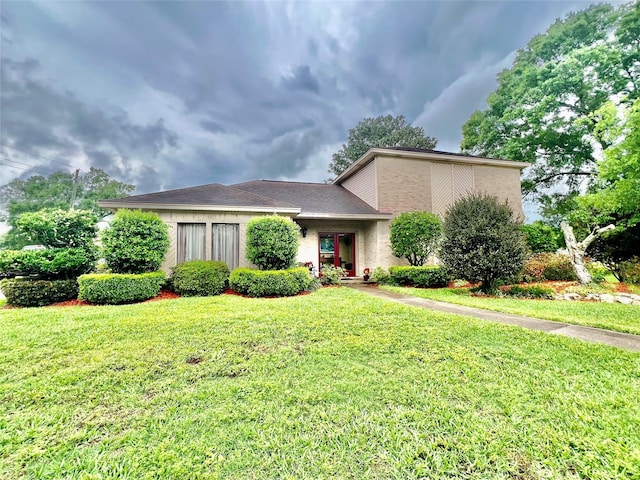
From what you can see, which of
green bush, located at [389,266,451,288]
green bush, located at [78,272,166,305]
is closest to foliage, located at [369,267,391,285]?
green bush, located at [389,266,451,288]

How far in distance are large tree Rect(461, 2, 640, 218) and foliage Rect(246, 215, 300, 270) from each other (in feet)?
53.5

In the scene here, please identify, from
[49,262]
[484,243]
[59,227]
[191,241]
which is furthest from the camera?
[191,241]

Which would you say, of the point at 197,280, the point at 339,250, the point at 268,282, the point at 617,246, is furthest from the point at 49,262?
the point at 617,246

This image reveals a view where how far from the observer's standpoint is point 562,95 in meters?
15.9

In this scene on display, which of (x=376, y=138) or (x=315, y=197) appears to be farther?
(x=376, y=138)

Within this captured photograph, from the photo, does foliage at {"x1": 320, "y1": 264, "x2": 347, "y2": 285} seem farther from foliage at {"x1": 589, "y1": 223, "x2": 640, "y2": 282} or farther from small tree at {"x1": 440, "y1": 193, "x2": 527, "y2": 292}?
foliage at {"x1": 589, "y1": 223, "x2": 640, "y2": 282}

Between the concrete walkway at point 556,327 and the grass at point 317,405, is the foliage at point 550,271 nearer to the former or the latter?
the concrete walkway at point 556,327

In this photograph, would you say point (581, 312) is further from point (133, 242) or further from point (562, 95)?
point (562, 95)

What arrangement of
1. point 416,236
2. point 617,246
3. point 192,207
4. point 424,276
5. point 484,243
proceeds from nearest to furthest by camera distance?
1. point 484,243
2. point 192,207
3. point 424,276
4. point 416,236
5. point 617,246

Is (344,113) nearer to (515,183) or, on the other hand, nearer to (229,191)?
(515,183)

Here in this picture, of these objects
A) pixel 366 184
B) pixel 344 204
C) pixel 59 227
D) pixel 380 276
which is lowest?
pixel 380 276

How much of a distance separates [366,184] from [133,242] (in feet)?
32.9

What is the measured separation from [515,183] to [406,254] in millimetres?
8861

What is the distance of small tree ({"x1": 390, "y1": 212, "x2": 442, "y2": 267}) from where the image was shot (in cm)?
1038
